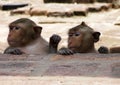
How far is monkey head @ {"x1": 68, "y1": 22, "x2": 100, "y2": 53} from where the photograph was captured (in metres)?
5.59

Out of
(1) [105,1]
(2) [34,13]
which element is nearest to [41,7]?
(2) [34,13]

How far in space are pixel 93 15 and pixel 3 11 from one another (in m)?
2.67

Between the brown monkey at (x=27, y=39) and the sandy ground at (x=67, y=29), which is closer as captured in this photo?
the sandy ground at (x=67, y=29)

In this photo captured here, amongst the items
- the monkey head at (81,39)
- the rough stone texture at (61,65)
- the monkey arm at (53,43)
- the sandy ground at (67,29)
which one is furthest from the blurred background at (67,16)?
the rough stone texture at (61,65)

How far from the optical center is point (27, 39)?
19.3 ft

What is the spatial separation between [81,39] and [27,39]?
0.69 metres

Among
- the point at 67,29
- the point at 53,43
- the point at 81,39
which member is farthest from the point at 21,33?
the point at 67,29

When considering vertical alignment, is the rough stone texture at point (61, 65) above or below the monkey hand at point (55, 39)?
above

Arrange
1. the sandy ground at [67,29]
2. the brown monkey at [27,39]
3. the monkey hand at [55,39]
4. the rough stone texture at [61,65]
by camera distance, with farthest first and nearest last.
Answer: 1. the brown monkey at [27,39]
2. the monkey hand at [55,39]
3. the rough stone texture at [61,65]
4. the sandy ground at [67,29]

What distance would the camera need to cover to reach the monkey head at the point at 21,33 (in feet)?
18.3

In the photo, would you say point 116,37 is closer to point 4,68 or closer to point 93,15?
point 93,15

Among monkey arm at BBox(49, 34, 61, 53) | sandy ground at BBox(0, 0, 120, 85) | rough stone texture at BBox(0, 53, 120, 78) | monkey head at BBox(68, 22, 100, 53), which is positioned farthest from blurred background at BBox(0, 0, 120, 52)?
rough stone texture at BBox(0, 53, 120, 78)

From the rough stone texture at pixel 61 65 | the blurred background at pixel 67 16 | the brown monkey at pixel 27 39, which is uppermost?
the rough stone texture at pixel 61 65

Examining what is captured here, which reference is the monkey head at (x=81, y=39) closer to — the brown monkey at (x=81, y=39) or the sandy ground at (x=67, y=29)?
the brown monkey at (x=81, y=39)
